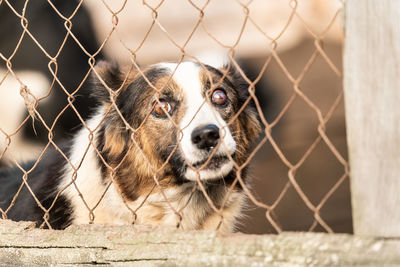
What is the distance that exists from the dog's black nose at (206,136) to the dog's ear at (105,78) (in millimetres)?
905

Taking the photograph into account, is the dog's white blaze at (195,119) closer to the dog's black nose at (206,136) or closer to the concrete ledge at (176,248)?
the dog's black nose at (206,136)

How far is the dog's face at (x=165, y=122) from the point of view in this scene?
2.82 metres

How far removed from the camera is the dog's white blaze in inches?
103

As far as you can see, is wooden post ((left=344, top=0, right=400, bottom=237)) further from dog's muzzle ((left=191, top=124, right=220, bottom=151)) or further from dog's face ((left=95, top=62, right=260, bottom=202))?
dog's face ((left=95, top=62, right=260, bottom=202))

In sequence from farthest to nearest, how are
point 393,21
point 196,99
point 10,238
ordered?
1. point 196,99
2. point 10,238
3. point 393,21

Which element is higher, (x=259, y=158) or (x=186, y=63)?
(x=186, y=63)

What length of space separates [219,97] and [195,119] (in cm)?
50

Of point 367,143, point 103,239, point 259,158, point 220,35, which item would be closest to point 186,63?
point 103,239

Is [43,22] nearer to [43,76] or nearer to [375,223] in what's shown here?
[43,76]

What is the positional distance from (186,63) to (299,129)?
14.0 ft

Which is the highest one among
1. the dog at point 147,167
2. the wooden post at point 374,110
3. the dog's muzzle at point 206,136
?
the wooden post at point 374,110

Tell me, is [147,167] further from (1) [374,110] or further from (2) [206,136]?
(1) [374,110]

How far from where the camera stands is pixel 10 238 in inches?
91.7

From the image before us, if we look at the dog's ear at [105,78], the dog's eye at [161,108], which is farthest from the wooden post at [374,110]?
the dog's ear at [105,78]
